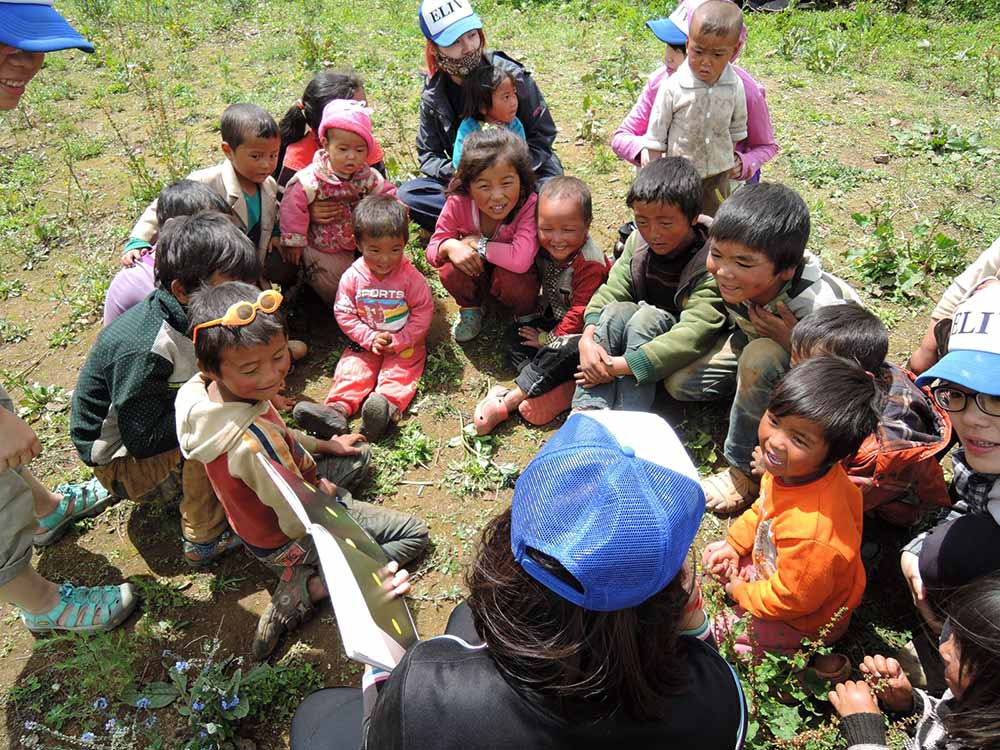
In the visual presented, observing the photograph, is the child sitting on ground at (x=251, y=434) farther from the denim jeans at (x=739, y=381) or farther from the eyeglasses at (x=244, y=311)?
the denim jeans at (x=739, y=381)

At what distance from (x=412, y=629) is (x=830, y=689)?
1.59 meters

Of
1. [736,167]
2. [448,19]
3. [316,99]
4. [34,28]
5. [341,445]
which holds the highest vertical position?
[34,28]

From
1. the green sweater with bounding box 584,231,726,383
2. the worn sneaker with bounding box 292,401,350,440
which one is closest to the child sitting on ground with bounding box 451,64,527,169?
the green sweater with bounding box 584,231,726,383

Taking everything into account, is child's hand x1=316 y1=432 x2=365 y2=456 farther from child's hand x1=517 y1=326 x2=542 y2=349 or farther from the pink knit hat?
the pink knit hat

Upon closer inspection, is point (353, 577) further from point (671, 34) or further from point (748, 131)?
point (671, 34)

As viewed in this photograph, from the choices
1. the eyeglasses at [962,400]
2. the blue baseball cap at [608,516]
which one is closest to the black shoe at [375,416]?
the blue baseball cap at [608,516]

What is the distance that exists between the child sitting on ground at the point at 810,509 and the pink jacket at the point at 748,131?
219 cm

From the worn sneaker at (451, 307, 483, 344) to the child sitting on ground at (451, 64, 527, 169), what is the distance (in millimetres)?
999

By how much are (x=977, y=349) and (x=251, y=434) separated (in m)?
2.60

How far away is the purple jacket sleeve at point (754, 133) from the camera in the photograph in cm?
411

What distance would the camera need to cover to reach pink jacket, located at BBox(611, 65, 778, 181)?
13.5ft

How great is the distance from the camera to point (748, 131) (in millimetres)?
4242

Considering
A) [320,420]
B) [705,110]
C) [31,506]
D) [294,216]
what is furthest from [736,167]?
[31,506]

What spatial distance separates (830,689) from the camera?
252 cm
